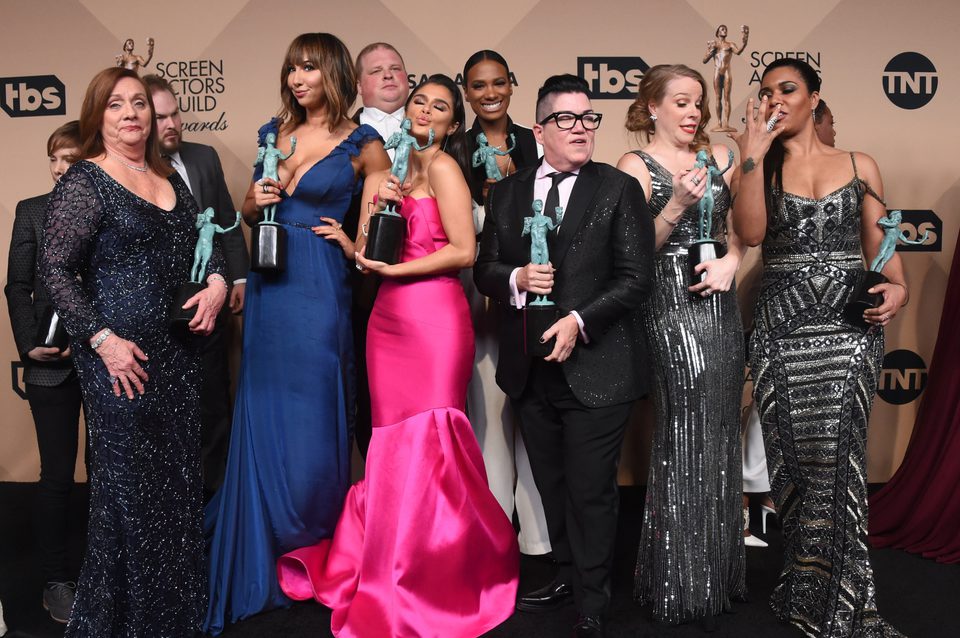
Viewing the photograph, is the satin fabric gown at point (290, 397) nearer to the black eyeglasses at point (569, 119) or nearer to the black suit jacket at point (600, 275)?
the black suit jacket at point (600, 275)

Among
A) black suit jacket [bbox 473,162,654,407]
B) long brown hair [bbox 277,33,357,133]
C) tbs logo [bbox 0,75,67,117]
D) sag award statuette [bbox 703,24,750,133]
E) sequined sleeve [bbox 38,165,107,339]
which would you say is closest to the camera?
sequined sleeve [bbox 38,165,107,339]

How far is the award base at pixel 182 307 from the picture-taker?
2.71m

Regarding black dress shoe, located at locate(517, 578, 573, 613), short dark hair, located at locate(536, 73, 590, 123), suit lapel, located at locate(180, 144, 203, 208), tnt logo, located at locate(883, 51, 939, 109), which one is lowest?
black dress shoe, located at locate(517, 578, 573, 613)

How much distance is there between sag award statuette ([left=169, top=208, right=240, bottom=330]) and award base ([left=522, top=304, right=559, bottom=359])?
1038 mm

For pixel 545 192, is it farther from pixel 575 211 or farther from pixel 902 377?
pixel 902 377

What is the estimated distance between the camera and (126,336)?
8.75 feet

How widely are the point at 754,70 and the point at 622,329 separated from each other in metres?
2.56

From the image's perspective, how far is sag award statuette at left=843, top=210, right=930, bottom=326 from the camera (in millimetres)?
2846

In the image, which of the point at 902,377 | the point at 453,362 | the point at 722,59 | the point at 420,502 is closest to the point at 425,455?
the point at 420,502

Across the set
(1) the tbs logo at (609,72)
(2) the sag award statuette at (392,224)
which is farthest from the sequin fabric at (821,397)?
(1) the tbs logo at (609,72)

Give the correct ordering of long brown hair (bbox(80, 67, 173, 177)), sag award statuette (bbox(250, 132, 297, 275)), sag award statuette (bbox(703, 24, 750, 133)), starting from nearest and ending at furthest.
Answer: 1. long brown hair (bbox(80, 67, 173, 177))
2. sag award statuette (bbox(250, 132, 297, 275))
3. sag award statuette (bbox(703, 24, 750, 133))

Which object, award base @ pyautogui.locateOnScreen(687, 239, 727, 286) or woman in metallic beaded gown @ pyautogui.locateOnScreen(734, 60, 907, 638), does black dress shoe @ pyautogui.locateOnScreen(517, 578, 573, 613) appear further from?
award base @ pyautogui.locateOnScreen(687, 239, 727, 286)

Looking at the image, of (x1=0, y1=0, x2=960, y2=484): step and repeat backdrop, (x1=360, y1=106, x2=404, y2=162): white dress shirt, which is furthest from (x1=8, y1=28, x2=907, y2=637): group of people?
(x1=0, y1=0, x2=960, y2=484): step and repeat backdrop

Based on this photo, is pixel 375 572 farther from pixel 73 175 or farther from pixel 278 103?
pixel 278 103
